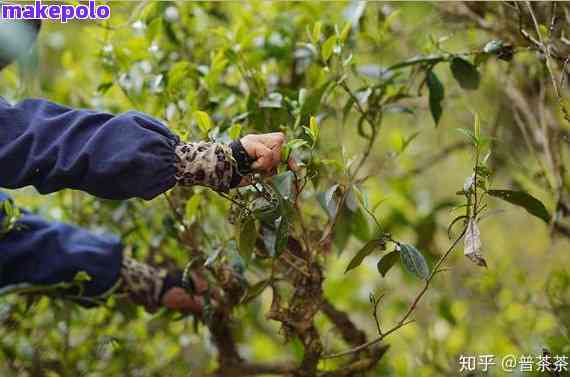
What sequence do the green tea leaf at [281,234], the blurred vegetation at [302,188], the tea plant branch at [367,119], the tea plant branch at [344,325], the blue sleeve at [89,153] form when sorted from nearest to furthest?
the blue sleeve at [89,153], the green tea leaf at [281,234], the blurred vegetation at [302,188], the tea plant branch at [367,119], the tea plant branch at [344,325]

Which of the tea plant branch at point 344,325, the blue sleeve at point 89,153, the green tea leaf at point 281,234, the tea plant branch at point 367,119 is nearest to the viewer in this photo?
the blue sleeve at point 89,153

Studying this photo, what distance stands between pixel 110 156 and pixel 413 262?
39cm

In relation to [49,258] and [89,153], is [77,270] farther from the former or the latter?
[89,153]

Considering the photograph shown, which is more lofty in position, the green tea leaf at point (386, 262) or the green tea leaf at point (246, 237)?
the green tea leaf at point (246, 237)

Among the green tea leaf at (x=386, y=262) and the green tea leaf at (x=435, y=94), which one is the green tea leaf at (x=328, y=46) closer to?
the green tea leaf at (x=435, y=94)

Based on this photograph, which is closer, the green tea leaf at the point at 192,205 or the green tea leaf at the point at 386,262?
the green tea leaf at the point at 386,262

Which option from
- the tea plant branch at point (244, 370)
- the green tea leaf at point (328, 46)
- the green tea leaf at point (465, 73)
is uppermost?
the green tea leaf at point (328, 46)

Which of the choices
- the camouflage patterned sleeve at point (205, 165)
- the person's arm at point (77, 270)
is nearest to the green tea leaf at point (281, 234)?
the camouflage patterned sleeve at point (205, 165)

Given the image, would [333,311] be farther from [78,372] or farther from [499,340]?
[499,340]

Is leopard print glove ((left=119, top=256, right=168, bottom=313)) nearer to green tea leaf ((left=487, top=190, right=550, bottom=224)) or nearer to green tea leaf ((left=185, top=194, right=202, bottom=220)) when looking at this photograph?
green tea leaf ((left=185, top=194, right=202, bottom=220))

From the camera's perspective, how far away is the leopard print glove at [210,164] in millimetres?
811

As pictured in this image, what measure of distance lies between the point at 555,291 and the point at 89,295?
0.86 metres

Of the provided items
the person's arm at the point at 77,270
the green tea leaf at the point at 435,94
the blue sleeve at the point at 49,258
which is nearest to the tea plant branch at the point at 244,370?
the person's arm at the point at 77,270

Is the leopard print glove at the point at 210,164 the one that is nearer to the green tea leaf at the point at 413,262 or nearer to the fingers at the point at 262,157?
the fingers at the point at 262,157
